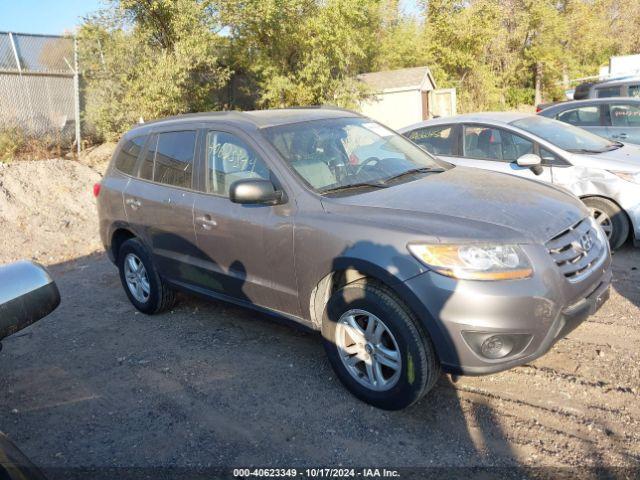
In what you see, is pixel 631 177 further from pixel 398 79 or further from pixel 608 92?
pixel 398 79

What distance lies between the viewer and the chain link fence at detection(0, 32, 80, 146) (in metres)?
13.0

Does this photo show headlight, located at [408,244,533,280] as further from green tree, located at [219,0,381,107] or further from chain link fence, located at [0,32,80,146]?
green tree, located at [219,0,381,107]

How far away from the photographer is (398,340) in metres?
3.24

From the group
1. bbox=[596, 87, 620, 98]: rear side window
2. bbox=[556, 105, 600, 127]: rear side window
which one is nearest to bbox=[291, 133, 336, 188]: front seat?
bbox=[556, 105, 600, 127]: rear side window

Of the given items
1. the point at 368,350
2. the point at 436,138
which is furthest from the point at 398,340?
the point at 436,138

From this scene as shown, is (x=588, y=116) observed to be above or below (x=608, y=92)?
below

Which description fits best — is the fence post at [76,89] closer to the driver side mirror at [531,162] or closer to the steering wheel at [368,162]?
the driver side mirror at [531,162]

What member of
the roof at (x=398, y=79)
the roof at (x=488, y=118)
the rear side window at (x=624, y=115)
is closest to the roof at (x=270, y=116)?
the roof at (x=488, y=118)

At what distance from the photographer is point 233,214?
4160mm

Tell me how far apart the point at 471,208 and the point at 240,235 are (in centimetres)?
165

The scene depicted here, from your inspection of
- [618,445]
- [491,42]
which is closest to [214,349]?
[618,445]

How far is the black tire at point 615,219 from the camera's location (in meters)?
6.01

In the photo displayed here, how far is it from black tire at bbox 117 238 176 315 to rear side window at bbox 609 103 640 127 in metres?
7.15

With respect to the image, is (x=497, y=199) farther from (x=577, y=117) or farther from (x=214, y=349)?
(x=577, y=117)
